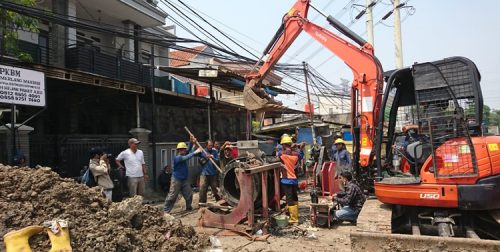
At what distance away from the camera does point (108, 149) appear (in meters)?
12.0

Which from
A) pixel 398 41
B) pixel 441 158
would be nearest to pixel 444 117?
pixel 441 158

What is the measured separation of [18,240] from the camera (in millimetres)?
4219

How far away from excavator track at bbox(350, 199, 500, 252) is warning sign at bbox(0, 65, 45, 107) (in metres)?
6.89

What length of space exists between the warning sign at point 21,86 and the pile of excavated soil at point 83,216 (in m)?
2.88

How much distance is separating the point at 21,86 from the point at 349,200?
6.78m

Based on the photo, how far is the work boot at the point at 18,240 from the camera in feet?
13.6

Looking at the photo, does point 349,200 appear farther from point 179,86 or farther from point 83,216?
point 179,86

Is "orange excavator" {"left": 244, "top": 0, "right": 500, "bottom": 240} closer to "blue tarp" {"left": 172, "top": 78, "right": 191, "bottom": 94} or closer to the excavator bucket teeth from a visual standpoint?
the excavator bucket teeth

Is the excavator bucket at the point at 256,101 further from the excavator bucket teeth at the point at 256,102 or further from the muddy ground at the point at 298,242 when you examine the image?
the muddy ground at the point at 298,242

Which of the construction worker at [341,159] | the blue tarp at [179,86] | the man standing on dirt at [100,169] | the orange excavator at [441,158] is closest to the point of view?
the orange excavator at [441,158]

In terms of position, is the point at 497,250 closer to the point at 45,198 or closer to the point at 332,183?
the point at 45,198

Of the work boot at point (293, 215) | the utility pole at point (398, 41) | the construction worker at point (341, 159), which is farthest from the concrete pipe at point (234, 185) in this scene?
the utility pole at point (398, 41)

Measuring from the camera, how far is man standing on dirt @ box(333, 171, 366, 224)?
7285mm

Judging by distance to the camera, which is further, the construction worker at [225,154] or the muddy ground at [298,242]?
the construction worker at [225,154]
